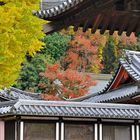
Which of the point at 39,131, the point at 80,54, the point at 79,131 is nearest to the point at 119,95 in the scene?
the point at 79,131

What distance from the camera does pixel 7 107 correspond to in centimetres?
1458

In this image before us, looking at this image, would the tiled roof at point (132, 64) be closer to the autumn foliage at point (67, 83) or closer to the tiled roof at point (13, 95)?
the tiled roof at point (13, 95)

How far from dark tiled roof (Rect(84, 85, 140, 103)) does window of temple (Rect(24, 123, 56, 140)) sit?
9.32 feet

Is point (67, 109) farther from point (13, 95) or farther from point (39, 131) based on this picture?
point (13, 95)

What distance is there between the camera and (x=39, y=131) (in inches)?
585

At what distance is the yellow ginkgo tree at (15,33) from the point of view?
25.5 ft

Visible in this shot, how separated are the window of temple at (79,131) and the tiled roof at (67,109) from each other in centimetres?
64

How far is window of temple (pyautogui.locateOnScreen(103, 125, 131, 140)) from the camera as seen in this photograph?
1567cm

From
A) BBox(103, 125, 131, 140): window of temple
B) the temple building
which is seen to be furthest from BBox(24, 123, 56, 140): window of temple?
BBox(103, 125, 131, 140): window of temple

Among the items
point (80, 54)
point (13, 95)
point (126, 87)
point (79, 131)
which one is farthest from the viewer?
point (80, 54)

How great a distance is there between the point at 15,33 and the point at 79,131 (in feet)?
26.1

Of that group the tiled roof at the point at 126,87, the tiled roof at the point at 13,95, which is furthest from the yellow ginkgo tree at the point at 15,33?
the tiled roof at the point at 13,95

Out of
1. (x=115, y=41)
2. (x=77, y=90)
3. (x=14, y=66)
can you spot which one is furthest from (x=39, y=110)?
(x=115, y=41)

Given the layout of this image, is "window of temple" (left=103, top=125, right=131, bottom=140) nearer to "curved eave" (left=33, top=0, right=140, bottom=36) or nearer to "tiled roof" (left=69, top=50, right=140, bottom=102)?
"tiled roof" (left=69, top=50, right=140, bottom=102)
